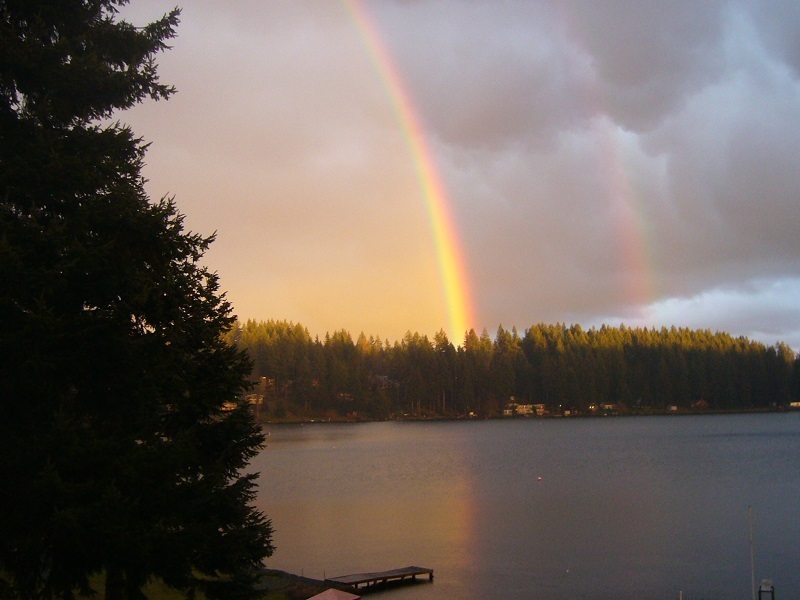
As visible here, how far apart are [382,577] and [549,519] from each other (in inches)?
631

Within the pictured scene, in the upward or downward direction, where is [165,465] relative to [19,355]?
downward

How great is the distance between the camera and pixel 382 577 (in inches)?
1176

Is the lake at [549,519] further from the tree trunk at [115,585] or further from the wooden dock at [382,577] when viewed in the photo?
the tree trunk at [115,585]

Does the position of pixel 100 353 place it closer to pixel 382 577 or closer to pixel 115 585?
pixel 115 585

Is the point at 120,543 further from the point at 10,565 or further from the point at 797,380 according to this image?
the point at 797,380

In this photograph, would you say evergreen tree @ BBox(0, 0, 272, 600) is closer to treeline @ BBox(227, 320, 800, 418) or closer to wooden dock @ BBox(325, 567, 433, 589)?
wooden dock @ BBox(325, 567, 433, 589)

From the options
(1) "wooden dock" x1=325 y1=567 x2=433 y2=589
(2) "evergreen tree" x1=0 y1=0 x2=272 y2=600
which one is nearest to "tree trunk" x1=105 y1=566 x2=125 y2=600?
(2) "evergreen tree" x1=0 y1=0 x2=272 y2=600

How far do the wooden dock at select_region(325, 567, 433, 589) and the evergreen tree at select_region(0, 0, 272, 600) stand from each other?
15.7 m

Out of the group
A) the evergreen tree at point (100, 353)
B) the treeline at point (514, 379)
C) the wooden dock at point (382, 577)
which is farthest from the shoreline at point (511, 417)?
the evergreen tree at point (100, 353)

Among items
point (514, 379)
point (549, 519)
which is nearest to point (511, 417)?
point (514, 379)

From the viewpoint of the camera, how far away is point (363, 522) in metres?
44.0

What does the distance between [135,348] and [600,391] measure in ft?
605

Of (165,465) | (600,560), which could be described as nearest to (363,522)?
(600,560)

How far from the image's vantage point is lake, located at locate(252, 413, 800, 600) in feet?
98.4
